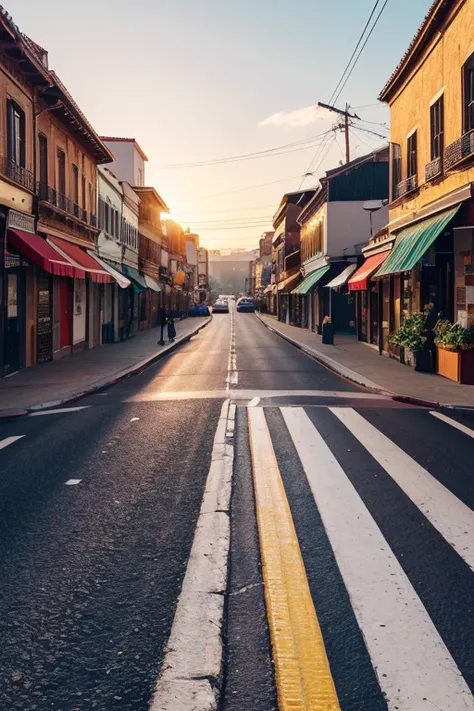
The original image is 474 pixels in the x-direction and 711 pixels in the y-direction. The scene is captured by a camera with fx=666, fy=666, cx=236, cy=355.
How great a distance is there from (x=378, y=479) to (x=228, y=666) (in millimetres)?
4169

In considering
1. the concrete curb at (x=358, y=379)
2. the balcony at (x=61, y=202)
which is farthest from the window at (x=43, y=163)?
the concrete curb at (x=358, y=379)

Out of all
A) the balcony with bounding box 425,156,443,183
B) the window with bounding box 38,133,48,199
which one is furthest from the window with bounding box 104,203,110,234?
the balcony with bounding box 425,156,443,183

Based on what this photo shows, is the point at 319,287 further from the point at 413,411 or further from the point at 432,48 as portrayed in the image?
the point at 413,411

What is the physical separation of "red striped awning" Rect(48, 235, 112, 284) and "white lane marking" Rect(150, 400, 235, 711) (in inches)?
664

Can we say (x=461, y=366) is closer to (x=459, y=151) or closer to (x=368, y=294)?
(x=459, y=151)

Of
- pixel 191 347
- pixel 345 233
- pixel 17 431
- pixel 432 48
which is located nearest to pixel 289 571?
pixel 17 431

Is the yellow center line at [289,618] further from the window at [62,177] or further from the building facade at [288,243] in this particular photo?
the building facade at [288,243]

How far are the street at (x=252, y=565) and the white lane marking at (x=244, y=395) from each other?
10.7 feet

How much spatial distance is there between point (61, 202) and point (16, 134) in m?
4.69

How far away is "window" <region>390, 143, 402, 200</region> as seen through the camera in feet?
74.3

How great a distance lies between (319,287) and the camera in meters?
41.6

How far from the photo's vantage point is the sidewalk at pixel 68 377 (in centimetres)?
1360

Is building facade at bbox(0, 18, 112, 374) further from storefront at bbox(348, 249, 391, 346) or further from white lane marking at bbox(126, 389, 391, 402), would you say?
storefront at bbox(348, 249, 391, 346)

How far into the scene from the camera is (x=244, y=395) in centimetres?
1404
